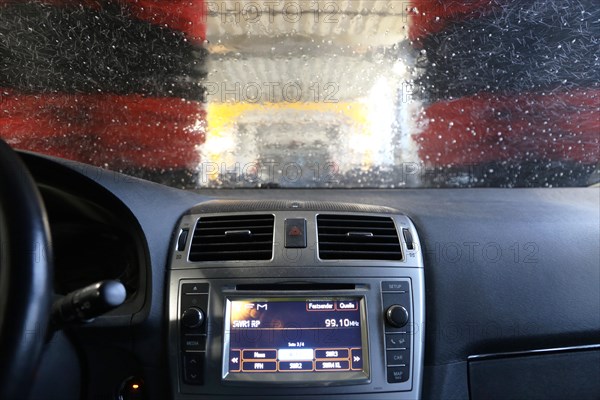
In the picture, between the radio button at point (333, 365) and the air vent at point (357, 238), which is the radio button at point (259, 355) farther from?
the air vent at point (357, 238)

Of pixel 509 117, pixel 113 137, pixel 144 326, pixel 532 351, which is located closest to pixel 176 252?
pixel 144 326

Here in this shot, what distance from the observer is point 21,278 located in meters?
0.94

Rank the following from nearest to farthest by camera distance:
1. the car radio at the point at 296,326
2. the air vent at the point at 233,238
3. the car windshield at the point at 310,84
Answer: the car radio at the point at 296,326
the air vent at the point at 233,238
the car windshield at the point at 310,84

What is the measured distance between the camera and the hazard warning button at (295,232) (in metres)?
1.55

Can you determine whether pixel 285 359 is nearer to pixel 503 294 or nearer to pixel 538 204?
pixel 503 294

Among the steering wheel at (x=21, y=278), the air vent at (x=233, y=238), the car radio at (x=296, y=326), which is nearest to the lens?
the steering wheel at (x=21, y=278)

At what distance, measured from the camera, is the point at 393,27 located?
84.9 inches

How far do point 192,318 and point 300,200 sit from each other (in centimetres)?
49

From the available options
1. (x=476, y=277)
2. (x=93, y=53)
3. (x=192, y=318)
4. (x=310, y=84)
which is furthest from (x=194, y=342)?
(x=93, y=53)

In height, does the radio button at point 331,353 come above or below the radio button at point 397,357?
above

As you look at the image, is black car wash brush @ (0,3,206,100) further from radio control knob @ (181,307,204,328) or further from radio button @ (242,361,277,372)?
radio button @ (242,361,277,372)

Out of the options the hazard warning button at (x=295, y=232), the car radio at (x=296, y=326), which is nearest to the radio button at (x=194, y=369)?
the car radio at (x=296, y=326)

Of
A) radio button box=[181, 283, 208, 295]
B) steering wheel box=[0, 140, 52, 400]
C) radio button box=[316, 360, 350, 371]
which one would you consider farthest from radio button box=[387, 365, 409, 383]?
steering wheel box=[0, 140, 52, 400]

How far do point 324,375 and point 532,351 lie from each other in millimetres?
596
